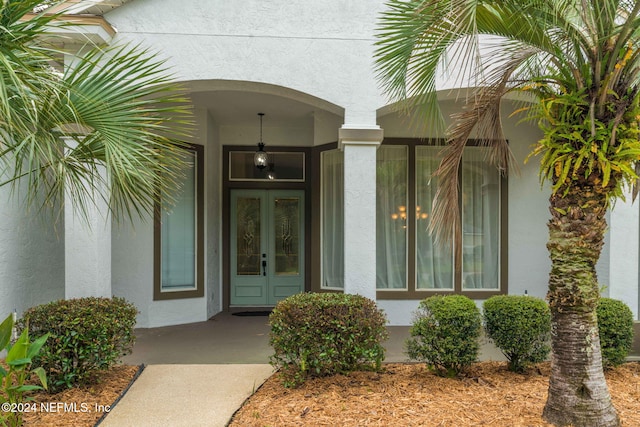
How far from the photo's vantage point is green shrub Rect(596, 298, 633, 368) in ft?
15.5

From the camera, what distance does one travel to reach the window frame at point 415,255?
7512mm

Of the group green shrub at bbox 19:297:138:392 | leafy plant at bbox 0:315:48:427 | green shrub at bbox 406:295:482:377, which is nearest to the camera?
leafy plant at bbox 0:315:48:427

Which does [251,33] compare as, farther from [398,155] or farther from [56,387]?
[56,387]

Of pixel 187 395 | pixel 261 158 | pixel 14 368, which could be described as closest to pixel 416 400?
pixel 187 395

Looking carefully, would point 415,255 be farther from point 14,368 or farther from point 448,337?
point 14,368

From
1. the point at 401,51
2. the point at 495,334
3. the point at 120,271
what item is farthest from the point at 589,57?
the point at 120,271

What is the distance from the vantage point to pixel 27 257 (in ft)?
18.6

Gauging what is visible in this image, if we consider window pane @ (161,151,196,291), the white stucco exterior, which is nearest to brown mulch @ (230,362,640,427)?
the white stucco exterior

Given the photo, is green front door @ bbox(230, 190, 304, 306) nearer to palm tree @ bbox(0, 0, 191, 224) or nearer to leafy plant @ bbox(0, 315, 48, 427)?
palm tree @ bbox(0, 0, 191, 224)

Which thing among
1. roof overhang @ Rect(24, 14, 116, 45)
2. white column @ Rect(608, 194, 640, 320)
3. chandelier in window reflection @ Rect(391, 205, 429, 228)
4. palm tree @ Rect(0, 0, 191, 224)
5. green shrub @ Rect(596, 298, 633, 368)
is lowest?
green shrub @ Rect(596, 298, 633, 368)

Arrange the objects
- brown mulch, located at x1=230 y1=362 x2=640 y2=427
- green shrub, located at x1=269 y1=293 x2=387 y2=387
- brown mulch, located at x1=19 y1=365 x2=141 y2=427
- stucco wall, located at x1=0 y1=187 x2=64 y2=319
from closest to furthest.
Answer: brown mulch, located at x1=230 y1=362 x2=640 y2=427
brown mulch, located at x1=19 y1=365 x2=141 y2=427
green shrub, located at x1=269 y1=293 x2=387 y2=387
stucco wall, located at x1=0 y1=187 x2=64 y2=319

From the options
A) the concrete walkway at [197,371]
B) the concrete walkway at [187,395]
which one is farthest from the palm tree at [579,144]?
the concrete walkway at [187,395]

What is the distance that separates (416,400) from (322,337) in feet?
3.64

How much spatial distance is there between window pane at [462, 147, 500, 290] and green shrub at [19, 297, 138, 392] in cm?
597
